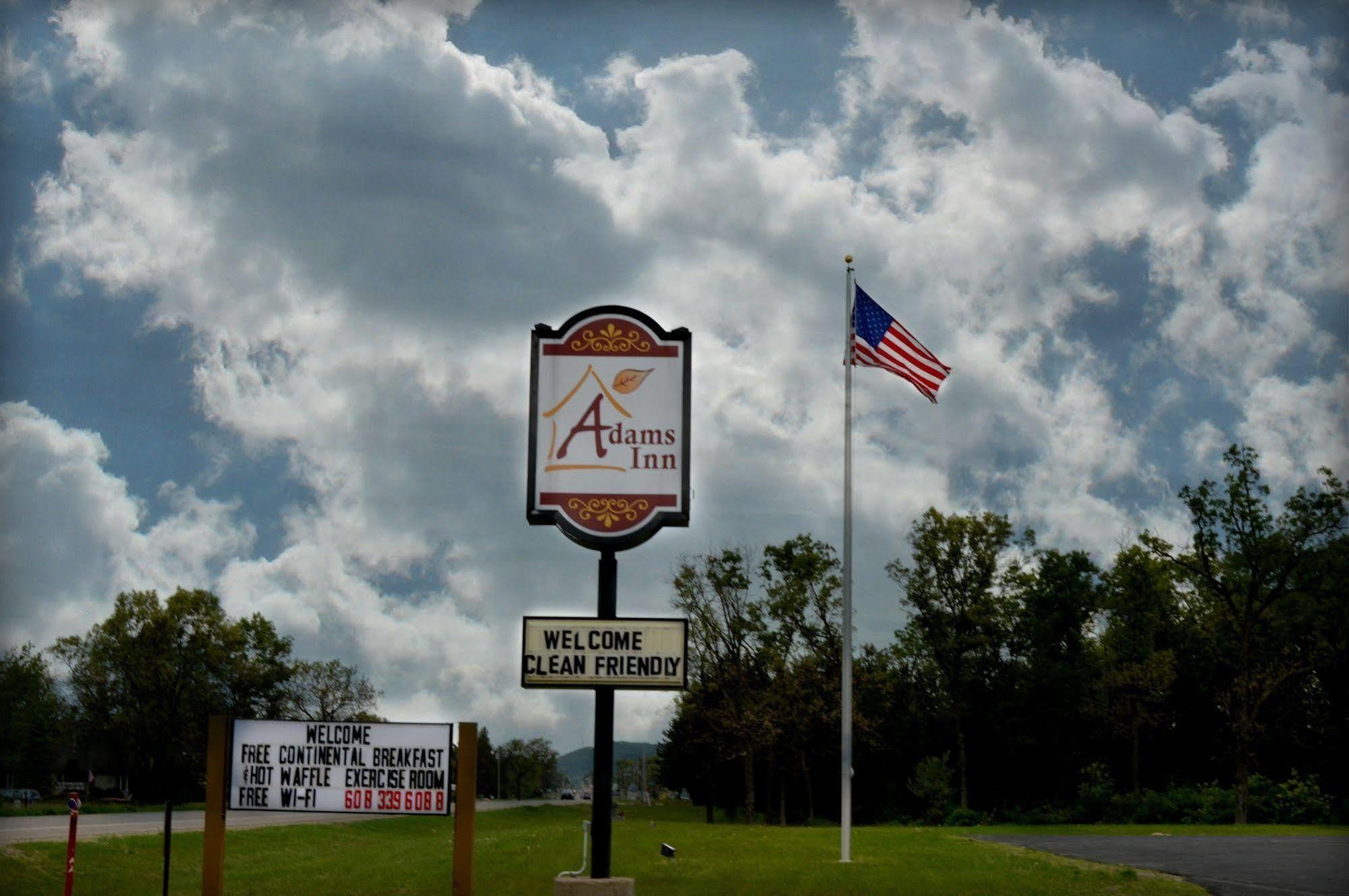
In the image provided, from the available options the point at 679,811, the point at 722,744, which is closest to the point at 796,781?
the point at 722,744

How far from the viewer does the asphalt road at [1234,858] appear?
20500mm

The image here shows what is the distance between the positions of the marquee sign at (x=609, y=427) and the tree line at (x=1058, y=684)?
43.1 m

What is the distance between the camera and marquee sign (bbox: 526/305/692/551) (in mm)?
14742

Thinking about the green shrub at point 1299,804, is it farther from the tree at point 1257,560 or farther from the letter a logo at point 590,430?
the letter a logo at point 590,430

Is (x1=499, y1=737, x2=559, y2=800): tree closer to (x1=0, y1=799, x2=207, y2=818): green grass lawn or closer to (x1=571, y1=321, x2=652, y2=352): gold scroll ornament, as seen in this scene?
(x1=0, y1=799, x2=207, y2=818): green grass lawn

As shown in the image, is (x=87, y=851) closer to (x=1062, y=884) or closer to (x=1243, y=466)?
(x=1062, y=884)

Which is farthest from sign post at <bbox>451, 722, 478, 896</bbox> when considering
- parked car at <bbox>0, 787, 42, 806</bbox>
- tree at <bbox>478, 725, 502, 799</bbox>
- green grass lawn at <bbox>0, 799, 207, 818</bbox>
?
tree at <bbox>478, 725, 502, 799</bbox>

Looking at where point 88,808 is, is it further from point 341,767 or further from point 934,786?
point 341,767

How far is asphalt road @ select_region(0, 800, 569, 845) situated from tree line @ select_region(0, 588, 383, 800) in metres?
17.9

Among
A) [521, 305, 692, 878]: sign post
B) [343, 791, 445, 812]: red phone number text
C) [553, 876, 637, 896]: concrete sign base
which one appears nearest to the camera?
[553, 876, 637, 896]: concrete sign base

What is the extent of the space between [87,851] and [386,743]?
18275 mm

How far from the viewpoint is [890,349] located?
84.4 ft

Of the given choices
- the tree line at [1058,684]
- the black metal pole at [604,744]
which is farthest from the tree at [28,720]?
the black metal pole at [604,744]

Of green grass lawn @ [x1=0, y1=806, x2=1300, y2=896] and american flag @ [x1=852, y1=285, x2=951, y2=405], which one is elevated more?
american flag @ [x1=852, y1=285, x2=951, y2=405]
